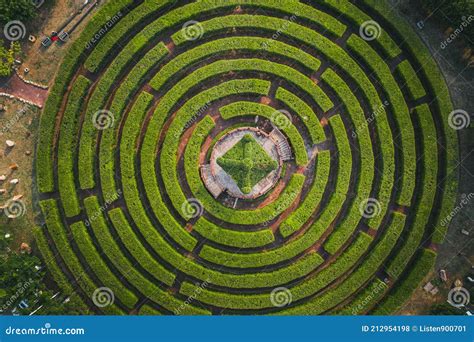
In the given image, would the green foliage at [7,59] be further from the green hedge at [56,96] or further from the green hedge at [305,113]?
the green hedge at [305,113]

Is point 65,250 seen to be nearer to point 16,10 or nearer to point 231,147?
point 231,147

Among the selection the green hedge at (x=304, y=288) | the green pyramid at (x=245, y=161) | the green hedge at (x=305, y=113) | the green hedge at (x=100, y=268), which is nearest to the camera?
the green pyramid at (x=245, y=161)

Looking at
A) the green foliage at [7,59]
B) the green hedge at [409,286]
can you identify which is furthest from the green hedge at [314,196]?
the green foliage at [7,59]

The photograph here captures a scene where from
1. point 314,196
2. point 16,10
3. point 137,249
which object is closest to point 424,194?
point 314,196

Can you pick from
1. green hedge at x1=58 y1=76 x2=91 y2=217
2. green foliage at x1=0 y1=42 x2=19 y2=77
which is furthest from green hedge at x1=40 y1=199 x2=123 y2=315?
green foliage at x1=0 y1=42 x2=19 y2=77

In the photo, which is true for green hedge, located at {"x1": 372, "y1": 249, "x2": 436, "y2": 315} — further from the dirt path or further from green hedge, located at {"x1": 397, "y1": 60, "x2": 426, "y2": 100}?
the dirt path

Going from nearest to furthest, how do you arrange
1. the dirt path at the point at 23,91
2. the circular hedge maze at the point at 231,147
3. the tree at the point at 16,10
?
1. the tree at the point at 16,10
2. the circular hedge maze at the point at 231,147
3. the dirt path at the point at 23,91
